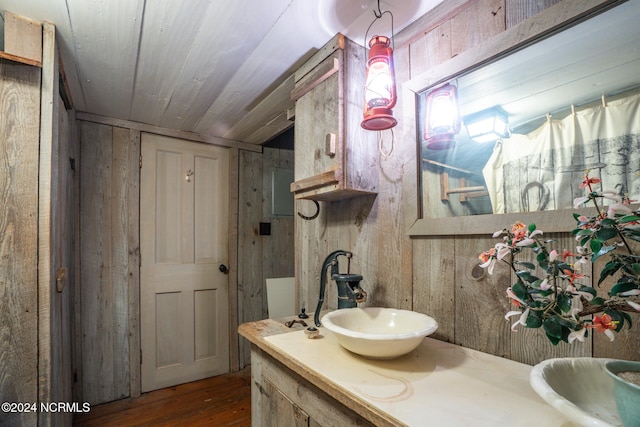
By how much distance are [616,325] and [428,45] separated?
1086 mm

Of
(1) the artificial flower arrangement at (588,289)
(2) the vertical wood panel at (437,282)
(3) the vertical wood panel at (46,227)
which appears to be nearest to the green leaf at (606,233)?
(1) the artificial flower arrangement at (588,289)

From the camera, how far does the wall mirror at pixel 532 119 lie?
0.75m

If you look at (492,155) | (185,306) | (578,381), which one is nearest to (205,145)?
(185,306)

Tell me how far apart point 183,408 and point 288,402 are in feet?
5.46

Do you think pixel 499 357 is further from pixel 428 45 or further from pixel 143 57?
pixel 143 57

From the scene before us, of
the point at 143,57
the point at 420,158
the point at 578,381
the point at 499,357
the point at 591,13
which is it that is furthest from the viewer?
the point at 143,57

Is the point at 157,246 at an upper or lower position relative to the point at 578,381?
upper

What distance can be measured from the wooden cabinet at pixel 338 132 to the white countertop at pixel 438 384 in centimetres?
63

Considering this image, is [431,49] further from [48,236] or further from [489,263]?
[48,236]

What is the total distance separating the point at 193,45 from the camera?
1.46 metres

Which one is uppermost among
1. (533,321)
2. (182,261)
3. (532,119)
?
(532,119)

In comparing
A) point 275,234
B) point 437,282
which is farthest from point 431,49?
point 275,234

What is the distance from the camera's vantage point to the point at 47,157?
1.29 meters

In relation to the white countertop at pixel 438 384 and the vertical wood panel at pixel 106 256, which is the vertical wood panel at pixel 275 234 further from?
the white countertop at pixel 438 384
